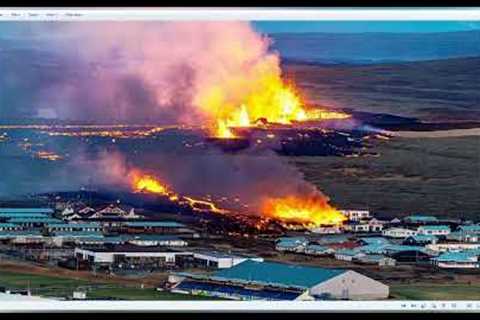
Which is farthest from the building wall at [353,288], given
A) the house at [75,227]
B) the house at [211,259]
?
the house at [75,227]

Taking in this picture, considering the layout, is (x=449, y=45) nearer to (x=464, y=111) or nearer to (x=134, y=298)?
(x=464, y=111)

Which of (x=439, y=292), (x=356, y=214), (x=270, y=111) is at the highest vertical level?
(x=270, y=111)

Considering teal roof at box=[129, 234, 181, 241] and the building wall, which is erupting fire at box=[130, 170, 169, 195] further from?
the building wall

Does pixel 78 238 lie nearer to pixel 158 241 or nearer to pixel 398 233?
pixel 158 241

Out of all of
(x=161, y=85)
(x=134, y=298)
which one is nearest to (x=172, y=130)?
(x=161, y=85)

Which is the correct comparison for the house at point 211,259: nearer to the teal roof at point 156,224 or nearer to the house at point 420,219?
the teal roof at point 156,224

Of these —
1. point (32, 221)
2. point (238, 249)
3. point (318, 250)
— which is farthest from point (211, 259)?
point (32, 221)

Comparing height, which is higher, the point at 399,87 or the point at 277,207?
the point at 399,87
